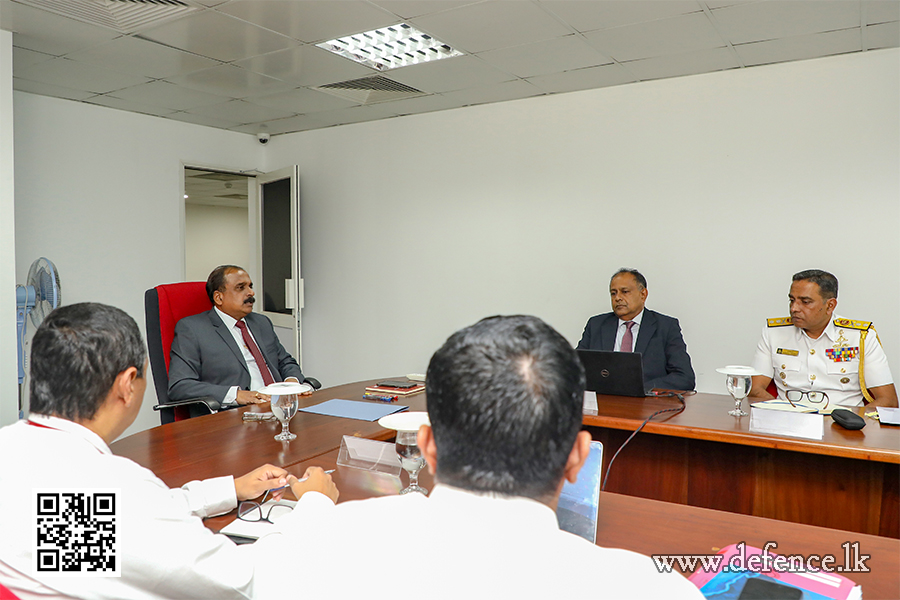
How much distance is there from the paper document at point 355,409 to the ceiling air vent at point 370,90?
256 cm

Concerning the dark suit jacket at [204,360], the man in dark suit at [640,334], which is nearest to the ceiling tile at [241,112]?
the dark suit jacket at [204,360]

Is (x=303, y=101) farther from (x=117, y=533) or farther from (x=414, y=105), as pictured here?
(x=117, y=533)

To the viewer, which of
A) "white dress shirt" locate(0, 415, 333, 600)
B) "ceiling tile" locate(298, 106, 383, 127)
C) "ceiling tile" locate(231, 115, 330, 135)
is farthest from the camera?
"ceiling tile" locate(231, 115, 330, 135)

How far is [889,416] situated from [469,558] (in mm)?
2262

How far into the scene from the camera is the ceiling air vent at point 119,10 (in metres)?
3.04

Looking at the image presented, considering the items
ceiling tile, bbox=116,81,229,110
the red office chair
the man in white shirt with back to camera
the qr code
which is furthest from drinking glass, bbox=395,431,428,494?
ceiling tile, bbox=116,81,229,110

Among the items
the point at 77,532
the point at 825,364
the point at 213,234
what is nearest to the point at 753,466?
the point at 825,364

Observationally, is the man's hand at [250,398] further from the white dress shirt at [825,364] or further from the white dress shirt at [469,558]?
the white dress shirt at [825,364]

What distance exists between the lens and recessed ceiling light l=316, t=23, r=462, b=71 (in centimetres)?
361

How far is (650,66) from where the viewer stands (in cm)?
395

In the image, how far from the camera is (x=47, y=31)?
3.38m

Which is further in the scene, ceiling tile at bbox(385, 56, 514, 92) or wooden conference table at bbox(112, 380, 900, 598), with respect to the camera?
ceiling tile at bbox(385, 56, 514, 92)

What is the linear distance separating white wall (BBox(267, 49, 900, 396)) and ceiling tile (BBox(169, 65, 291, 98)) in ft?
3.81

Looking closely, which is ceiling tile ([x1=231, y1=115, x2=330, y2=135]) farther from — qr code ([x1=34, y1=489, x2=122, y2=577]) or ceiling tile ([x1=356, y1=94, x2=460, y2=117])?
qr code ([x1=34, y1=489, x2=122, y2=577])
